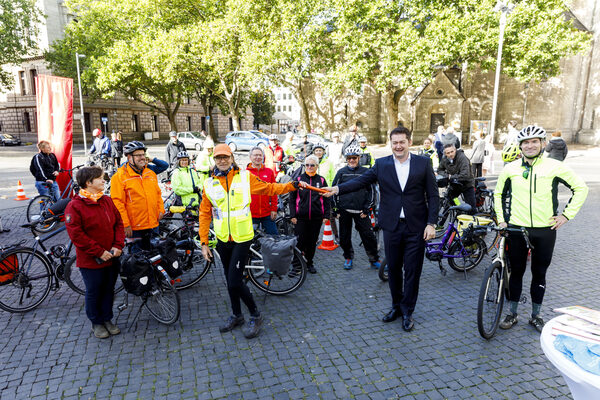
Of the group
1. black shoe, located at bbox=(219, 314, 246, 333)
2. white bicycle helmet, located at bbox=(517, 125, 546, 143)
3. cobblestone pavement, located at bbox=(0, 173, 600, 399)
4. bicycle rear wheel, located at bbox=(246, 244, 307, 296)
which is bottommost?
cobblestone pavement, located at bbox=(0, 173, 600, 399)

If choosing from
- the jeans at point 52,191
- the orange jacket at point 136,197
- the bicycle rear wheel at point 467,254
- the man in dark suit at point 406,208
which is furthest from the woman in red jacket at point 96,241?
the jeans at point 52,191

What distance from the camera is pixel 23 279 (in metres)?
4.68

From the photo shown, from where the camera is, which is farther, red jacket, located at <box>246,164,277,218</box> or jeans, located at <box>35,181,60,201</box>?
jeans, located at <box>35,181,60,201</box>

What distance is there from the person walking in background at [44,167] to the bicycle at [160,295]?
5.41 meters

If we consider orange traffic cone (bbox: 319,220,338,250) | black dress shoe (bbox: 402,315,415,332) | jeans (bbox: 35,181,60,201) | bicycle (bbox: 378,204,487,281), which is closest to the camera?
black dress shoe (bbox: 402,315,415,332)

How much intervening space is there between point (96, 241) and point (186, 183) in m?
2.77

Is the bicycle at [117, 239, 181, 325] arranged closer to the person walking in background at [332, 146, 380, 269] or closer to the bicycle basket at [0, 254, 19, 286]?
the bicycle basket at [0, 254, 19, 286]

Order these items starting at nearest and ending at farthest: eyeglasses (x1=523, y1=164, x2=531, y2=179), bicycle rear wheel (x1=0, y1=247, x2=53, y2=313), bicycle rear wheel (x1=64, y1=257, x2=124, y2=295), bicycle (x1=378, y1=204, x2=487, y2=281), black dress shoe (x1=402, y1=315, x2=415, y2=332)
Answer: eyeglasses (x1=523, y1=164, x2=531, y2=179)
black dress shoe (x1=402, y1=315, x2=415, y2=332)
bicycle rear wheel (x1=0, y1=247, x2=53, y2=313)
bicycle rear wheel (x1=64, y1=257, x2=124, y2=295)
bicycle (x1=378, y1=204, x2=487, y2=281)

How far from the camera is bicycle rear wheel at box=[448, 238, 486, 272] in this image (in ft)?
18.1

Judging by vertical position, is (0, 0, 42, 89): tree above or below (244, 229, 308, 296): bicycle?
above

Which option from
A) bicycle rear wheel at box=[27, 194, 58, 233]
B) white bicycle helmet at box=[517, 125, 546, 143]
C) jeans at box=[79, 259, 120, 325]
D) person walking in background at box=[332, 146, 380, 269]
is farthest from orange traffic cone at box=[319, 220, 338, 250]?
bicycle rear wheel at box=[27, 194, 58, 233]

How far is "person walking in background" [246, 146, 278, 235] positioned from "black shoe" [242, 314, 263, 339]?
5.75ft

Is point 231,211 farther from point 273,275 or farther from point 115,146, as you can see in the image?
point 115,146

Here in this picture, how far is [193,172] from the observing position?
661 cm
